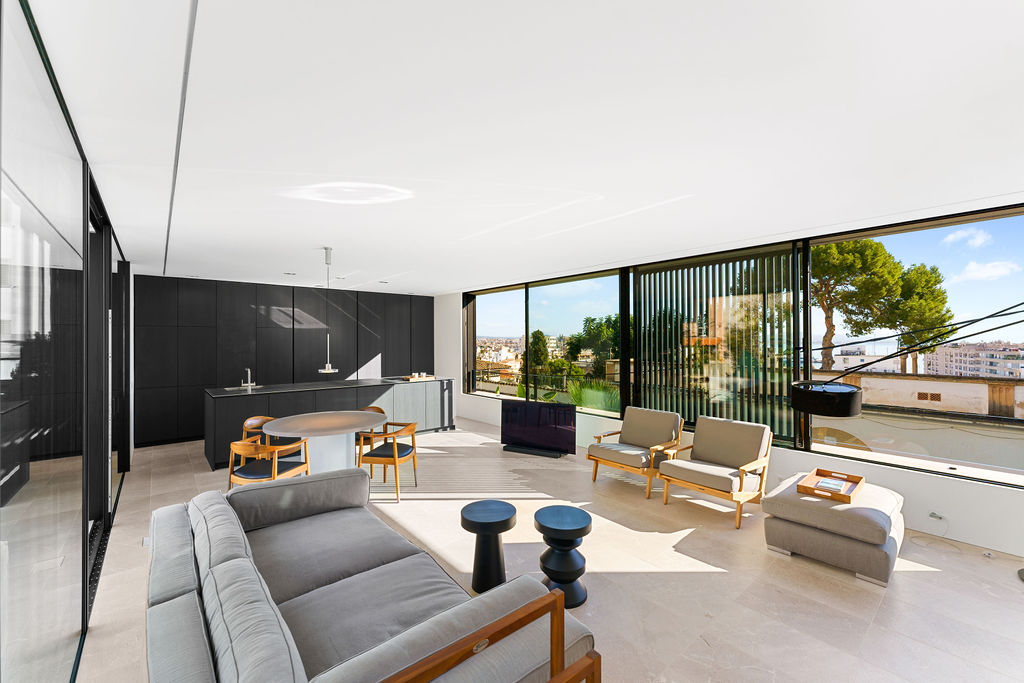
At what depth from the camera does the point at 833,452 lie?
4473 millimetres

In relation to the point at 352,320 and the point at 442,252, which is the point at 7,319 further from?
the point at 352,320

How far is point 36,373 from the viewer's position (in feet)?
5.04

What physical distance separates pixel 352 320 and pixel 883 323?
10.0 metres

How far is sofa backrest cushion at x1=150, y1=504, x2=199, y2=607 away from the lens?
5.76 ft

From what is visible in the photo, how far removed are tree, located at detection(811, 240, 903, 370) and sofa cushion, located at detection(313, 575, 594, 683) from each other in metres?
8.97

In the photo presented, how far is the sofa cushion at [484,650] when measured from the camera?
129 cm

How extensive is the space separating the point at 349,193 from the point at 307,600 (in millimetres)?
2392

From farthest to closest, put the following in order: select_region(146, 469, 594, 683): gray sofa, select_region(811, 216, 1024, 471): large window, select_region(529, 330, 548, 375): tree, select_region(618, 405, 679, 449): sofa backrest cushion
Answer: select_region(529, 330, 548, 375): tree < select_region(811, 216, 1024, 471): large window < select_region(618, 405, 679, 449): sofa backrest cushion < select_region(146, 469, 594, 683): gray sofa

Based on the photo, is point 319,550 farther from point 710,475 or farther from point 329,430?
point 710,475

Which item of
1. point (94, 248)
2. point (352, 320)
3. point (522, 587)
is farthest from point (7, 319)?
point (352, 320)

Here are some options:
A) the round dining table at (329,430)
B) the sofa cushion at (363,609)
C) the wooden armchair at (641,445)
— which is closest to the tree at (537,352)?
the wooden armchair at (641,445)

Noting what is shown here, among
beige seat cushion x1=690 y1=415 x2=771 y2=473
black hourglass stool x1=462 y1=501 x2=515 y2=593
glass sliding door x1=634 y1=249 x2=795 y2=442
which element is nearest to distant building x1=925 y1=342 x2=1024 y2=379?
glass sliding door x1=634 y1=249 x2=795 y2=442

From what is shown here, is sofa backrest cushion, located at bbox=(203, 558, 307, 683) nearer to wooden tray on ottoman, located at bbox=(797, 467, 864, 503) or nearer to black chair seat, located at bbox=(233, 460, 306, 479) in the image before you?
black chair seat, located at bbox=(233, 460, 306, 479)

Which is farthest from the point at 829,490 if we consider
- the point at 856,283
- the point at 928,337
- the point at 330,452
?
the point at 856,283
